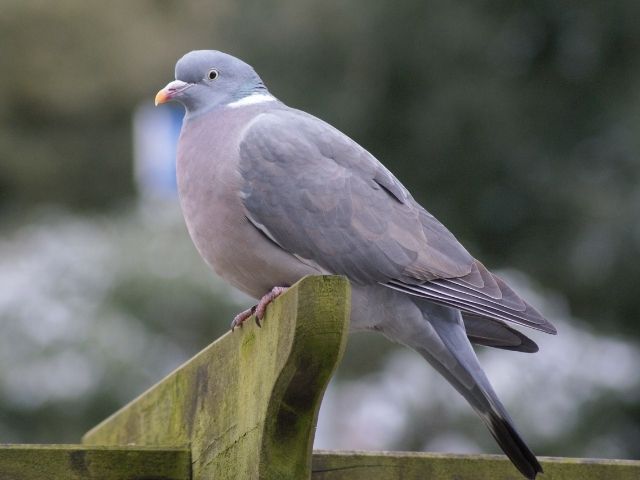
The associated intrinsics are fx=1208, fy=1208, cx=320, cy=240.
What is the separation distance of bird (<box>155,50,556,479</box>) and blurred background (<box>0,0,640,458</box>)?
105 inches

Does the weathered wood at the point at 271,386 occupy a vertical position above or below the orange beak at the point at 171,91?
below

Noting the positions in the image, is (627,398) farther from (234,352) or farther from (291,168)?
(234,352)

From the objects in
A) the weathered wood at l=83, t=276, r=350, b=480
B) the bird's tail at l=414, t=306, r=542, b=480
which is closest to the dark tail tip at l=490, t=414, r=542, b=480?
the bird's tail at l=414, t=306, r=542, b=480

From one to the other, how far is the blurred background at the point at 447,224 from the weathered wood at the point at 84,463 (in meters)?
3.01

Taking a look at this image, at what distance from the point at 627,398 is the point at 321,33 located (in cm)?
265

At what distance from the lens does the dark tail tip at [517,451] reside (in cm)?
238

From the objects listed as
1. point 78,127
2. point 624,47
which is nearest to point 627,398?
point 624,47

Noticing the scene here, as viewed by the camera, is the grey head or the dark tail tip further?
the grey head

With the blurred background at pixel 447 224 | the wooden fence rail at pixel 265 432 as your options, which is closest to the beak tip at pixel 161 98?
the wooden fence rail at pixel 265 432

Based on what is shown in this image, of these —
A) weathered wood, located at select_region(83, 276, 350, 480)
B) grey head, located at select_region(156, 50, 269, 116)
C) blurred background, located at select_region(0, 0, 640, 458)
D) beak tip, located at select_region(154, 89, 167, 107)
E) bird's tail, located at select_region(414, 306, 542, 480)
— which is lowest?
blurred background, located at select_region(0, 0, 640, 458)

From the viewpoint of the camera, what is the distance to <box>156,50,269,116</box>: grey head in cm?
324

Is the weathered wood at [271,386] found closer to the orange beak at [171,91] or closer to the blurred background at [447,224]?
the orange beak at [171,91]

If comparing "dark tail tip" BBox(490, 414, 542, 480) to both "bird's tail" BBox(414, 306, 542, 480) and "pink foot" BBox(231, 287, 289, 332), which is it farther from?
"pink foot" BBox(231, 287, 289, 332)

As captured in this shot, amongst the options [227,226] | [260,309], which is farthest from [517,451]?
[227,226]
